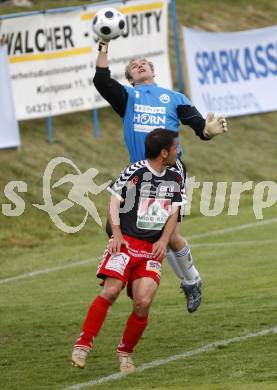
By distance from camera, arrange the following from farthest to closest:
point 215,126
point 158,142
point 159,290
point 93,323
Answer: point 159,290 → point 215,126 → point 158,142 → point 93,323

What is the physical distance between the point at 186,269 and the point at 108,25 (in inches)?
92.6

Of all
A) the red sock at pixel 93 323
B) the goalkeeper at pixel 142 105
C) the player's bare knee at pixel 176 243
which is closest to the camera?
the red sock at pixel 93 323

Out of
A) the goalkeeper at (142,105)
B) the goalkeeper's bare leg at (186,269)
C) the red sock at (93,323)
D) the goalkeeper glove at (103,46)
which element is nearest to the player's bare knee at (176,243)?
the goalkeeper's bare leg at (186,269)

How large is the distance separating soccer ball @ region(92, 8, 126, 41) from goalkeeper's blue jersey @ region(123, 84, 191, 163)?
578mm

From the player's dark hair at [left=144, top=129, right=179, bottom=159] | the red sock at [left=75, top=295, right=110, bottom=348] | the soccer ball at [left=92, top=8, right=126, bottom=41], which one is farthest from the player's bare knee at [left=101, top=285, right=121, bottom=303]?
the soccer ball at [left=92, top=8, right=126, bottom=41]

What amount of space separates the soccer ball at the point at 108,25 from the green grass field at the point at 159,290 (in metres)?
2.60

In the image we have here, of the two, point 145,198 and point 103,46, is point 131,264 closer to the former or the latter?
point 145,198

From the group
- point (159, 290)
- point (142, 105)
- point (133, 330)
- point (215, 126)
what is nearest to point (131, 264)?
point (133, 330)

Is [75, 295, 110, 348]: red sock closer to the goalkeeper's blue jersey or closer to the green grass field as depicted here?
the green grass field

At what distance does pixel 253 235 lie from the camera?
16891 millimetres

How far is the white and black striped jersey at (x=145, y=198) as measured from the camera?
363 inches

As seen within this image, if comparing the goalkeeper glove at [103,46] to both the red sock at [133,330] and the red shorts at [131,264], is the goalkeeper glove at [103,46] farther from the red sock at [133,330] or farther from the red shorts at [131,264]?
the red sock at [133,330]

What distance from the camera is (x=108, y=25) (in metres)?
9.77

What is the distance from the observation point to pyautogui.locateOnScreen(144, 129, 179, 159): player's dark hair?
9.12m
